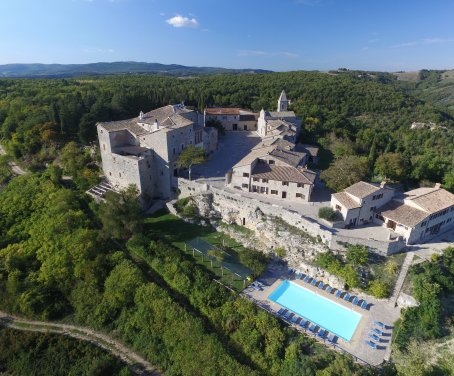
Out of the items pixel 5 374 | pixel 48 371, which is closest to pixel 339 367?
pixel 48 371

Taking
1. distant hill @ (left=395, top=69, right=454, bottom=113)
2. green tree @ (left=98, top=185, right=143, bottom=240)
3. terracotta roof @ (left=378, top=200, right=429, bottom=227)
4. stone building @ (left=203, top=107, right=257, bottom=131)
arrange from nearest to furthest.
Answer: terracotta roof @ (left=378, top=200, right=429, bottom=227)
green tree @ (left=98, top=185, right=143, bottom=240)
stone building @ (left=203, top=107, right=257, bottom=131)
distant hill @ (left=395, top=69, right=454, bottom=113)

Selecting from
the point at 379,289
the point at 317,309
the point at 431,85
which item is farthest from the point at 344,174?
the point at 431,85

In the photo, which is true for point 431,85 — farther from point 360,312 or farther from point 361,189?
point 360,312

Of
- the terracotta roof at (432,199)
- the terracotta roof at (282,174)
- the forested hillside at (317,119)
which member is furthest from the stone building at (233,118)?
the terracotta roof at (432,199)

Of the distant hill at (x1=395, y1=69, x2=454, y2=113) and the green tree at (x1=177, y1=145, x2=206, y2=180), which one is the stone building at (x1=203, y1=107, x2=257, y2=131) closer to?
the green tree at (x1=177, y1=145, x2=206, y2=180)

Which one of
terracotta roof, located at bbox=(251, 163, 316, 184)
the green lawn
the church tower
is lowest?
the green lawn

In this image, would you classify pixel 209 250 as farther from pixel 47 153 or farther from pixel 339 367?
pixel 47 153

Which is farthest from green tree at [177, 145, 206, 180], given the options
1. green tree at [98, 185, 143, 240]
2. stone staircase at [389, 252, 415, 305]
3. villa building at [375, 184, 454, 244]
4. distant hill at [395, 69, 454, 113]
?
distant hill at [395, 69, 454, 113]
